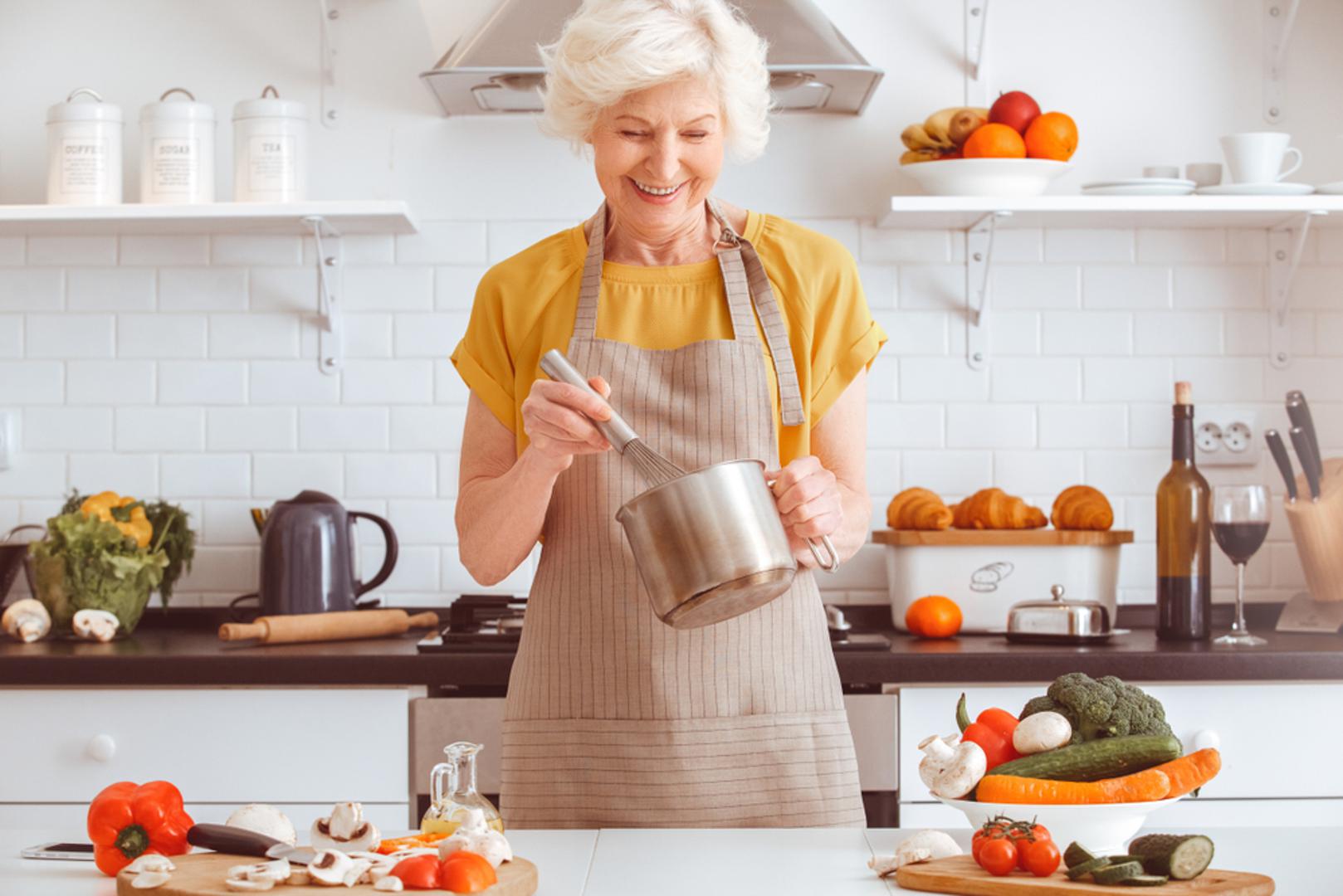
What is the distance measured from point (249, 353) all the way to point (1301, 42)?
2101 mm

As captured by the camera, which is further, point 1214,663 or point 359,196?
point 359,196

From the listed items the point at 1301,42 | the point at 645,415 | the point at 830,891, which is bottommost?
the point at 830,891

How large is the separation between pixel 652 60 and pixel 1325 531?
5.76 ft

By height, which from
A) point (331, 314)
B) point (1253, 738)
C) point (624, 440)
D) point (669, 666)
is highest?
point (331, 314)

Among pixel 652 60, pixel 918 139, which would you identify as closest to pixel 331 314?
pixel 918 139

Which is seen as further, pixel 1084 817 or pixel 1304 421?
pixel 1304 421

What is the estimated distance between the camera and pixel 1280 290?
111 inches

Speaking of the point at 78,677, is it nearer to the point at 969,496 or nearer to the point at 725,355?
the point at 725,355

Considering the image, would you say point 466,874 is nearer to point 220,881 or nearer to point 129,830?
point 220,881

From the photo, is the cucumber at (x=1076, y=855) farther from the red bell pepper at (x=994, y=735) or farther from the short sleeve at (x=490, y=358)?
the short sleeve at (x=490, y=358)

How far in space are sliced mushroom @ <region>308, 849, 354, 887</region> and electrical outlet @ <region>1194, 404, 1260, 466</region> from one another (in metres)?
2.17

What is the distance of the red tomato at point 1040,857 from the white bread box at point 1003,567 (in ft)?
4.90

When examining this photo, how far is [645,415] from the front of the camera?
167 centimetres

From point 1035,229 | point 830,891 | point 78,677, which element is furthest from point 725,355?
point 1035,229
